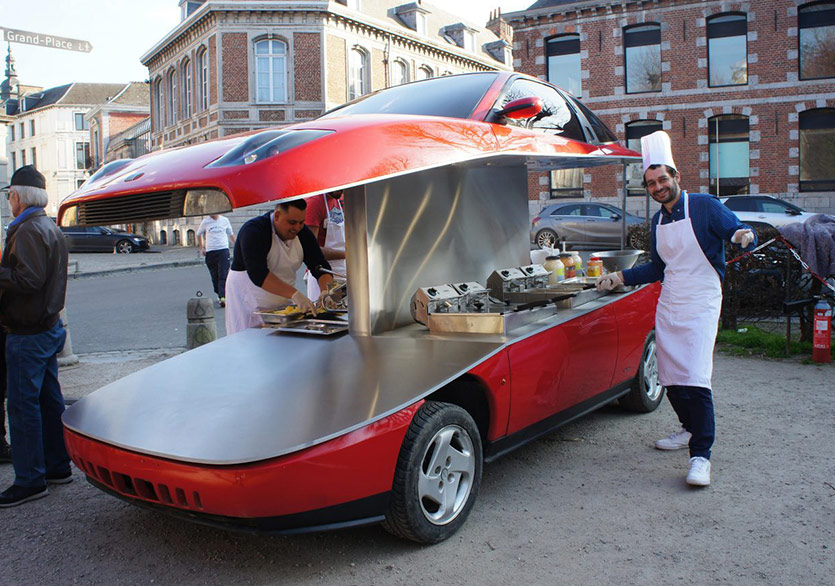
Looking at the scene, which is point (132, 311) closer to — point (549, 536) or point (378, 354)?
point (378, 354)

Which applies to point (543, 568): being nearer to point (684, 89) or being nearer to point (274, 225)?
point (274, 225)

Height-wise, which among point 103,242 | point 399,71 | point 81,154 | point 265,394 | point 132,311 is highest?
point 399,71

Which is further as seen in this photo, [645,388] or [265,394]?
[645,388]

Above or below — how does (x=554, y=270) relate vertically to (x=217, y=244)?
below

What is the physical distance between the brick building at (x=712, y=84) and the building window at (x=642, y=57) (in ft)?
A: 0.13

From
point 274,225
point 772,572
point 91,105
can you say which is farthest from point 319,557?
point 91,105

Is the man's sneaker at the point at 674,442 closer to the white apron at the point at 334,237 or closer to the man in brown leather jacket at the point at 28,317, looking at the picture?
the white apron at the point at 334,237

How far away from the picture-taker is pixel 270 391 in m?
3.57

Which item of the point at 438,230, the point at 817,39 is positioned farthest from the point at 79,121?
the point at 438,230

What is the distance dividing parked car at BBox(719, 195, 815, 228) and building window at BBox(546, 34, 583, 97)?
428 inches

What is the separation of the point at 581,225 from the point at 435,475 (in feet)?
63.9

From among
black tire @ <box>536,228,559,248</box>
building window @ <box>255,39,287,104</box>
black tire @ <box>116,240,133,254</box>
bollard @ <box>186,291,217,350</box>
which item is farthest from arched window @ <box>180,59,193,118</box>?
bollard @ <box>186,291,217,350</box>

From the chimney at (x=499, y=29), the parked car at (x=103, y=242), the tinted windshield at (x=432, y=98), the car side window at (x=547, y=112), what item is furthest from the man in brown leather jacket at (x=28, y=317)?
the chimney at (x=499, y=29)

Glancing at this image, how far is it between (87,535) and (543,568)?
2.28 metres
